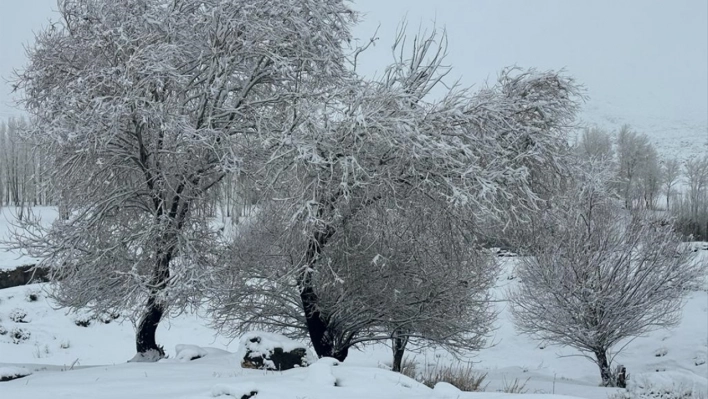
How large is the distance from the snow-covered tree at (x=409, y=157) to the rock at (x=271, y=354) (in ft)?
4.60

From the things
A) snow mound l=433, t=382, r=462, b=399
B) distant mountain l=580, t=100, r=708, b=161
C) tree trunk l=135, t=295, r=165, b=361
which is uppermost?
distant mountain l=580, t=100, r=708, b=161

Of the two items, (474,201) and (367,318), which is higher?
(474,201)

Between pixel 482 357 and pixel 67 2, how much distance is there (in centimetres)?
2037

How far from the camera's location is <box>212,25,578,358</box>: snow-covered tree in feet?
24.7

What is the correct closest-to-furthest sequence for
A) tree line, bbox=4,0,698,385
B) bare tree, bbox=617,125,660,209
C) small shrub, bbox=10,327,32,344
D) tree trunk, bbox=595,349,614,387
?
tree line, bbox=4,0,698,385, tree trunk, bbox=595,349,614,387, small shrub, bbox=10,327,32,344, bare tree, bbox=617,125,660,209

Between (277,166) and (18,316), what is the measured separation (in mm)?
14463

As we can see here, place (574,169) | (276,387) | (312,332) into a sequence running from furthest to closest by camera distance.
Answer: (312,332)
(574,169)
(276,387)

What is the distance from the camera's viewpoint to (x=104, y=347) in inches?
709

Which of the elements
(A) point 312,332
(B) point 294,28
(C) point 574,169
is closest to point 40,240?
(A) point 312,332

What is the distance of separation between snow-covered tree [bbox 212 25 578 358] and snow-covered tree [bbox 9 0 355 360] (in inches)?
45.2

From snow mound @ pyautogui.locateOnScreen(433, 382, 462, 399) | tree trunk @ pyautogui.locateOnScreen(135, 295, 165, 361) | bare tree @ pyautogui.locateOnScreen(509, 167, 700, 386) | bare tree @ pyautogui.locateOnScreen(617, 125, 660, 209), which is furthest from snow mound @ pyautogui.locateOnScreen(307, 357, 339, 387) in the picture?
bare tree @ pyautogui.locateOnScreen(617, 125, 660, 209)

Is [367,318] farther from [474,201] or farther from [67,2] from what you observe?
[67,2]

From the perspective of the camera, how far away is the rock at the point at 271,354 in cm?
672

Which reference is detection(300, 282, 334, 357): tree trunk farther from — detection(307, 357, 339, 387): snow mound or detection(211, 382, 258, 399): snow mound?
detection(211, 382, 258, 399): snow mound
